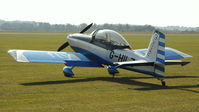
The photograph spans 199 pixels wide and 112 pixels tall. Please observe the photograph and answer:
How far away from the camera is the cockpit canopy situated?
598 inches

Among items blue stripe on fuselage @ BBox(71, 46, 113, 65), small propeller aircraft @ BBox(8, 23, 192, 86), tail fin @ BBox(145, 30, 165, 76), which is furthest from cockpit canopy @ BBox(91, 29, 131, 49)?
tail fin @ BBox(145, 30, 165, 76)

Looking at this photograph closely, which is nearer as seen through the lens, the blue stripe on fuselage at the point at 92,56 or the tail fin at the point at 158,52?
the tail fin at the point at 158,52

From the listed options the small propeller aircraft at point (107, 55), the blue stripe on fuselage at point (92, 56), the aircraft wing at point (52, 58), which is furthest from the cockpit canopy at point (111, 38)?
the aircraft wing at point (52, 58)

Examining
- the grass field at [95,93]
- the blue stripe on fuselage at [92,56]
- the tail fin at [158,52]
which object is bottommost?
the grass field at [95,93]

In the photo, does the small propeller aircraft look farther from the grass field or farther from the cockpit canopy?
the grass field

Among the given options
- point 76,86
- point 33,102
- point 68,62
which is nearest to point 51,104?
point 33,102

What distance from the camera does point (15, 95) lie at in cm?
1104

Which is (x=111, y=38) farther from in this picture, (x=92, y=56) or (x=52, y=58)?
(x=52, y=58)

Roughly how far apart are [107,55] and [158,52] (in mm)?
3241

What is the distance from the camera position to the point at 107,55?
1532cm

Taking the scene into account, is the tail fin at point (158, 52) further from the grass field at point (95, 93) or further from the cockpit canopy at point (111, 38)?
the cockpit canopy at point (111, 38)

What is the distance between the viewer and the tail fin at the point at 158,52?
1250 cm

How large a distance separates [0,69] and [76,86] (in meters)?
6.34

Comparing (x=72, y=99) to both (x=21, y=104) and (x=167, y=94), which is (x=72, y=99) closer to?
(x=21, y=104)
